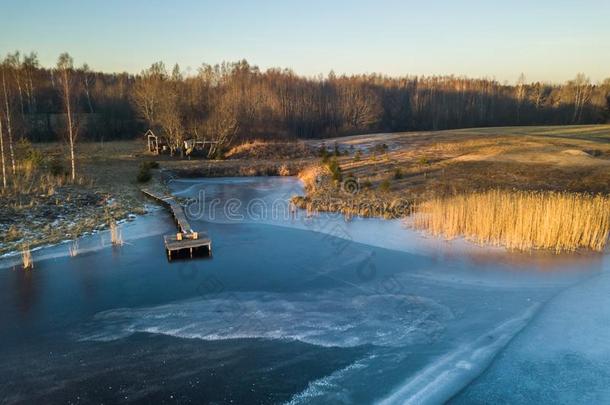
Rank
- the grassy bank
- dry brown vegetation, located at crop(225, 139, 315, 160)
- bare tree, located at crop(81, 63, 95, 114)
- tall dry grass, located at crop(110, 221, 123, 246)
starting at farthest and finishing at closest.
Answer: bare tree, located at crop(81, 63, 95, 114) → dry brown vegetation, located at crop(225, 139, 315, 160) → the grassy bank → tall dry grass, located at crop(110, 221, 123, 246)

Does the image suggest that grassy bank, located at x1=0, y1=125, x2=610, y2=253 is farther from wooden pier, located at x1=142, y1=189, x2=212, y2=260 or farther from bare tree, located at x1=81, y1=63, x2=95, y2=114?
bare tree, located at x1=81, y1=63, x2=95, y2=114

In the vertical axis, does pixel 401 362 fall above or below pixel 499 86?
below

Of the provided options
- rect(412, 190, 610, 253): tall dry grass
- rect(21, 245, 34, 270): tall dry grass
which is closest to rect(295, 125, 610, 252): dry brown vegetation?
rect(412, 190, 610, 253): tall dry grass

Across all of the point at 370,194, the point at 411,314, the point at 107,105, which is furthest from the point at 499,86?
the point at 411,314

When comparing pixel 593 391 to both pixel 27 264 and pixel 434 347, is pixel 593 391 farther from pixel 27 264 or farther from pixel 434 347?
pixel 27 264

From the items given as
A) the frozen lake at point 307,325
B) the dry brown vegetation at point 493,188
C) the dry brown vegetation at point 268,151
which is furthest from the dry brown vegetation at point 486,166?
the frozen lake at point 307,325

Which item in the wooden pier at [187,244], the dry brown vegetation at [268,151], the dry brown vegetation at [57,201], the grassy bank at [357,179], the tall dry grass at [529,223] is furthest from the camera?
the dry brown vegetation at [268,151]

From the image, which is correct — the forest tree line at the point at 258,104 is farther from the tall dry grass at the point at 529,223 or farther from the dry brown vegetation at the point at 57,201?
the tall dry grass at the point at 529,223
